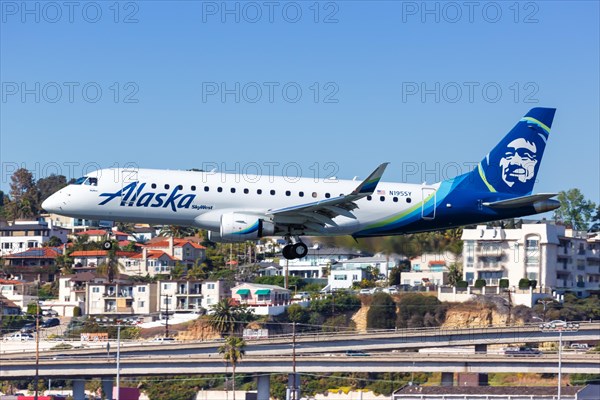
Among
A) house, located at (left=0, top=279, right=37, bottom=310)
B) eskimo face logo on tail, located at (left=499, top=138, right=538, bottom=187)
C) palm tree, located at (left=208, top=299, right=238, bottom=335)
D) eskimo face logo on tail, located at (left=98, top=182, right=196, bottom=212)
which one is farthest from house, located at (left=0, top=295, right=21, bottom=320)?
eskimo face logo on tail, located at (left=499, top=138, right=538, bottom=187)

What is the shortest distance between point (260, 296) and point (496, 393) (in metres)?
62.4

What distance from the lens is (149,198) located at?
60.0 m

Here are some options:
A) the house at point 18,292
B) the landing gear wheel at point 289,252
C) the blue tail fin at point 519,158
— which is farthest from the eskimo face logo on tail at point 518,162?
the house at point 18,292

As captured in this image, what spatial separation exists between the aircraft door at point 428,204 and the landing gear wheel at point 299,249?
7.06m

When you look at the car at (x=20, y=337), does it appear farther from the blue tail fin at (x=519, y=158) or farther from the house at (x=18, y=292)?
the blue tail fin at (x=519, y=158)

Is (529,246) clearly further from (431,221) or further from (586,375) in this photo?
(431,221)

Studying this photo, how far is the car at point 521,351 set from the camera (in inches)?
4508

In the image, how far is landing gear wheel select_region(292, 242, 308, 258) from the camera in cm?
6181

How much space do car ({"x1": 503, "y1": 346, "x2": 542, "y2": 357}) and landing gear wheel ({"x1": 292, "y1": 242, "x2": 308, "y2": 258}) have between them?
55684mm

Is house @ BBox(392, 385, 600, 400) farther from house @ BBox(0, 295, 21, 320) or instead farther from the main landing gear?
house @ BBox(0, 295, 21, 320)

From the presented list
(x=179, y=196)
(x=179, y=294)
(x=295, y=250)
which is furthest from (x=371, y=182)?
(x=179, y=294)

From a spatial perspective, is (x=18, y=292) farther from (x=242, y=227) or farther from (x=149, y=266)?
(x=242, y=227)

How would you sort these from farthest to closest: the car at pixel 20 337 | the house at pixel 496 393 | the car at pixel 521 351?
the car at pixel 20 337
the car at pixel 521 351
the house at pixel 496 393

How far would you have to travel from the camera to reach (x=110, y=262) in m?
186
